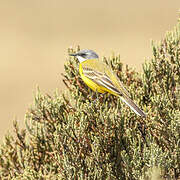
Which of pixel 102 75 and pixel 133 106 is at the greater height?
pixel 102 75

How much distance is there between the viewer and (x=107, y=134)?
5836mm

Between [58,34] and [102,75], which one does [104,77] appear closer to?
[102,75]

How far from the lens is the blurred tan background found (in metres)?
21.4

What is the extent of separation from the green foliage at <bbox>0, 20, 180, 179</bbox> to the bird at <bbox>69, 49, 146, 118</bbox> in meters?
0.20

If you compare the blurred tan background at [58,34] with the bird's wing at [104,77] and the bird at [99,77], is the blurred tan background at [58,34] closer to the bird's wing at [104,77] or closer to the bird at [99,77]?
the bird at [99,77]

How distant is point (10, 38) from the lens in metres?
26.6

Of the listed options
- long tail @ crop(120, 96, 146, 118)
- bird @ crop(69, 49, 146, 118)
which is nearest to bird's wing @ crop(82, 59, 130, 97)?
bird @ crop(69, 49, 146, 118)

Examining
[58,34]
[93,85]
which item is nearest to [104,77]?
[93,85]

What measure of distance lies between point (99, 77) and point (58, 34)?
21548mm

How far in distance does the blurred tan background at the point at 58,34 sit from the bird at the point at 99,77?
976 cm

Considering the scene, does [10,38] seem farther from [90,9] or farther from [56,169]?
[56,169]

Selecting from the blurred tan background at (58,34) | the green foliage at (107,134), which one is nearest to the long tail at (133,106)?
the green foliage at (107,134)

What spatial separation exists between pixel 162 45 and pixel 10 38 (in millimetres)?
20257

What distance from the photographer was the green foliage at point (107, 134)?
5.52 metres
